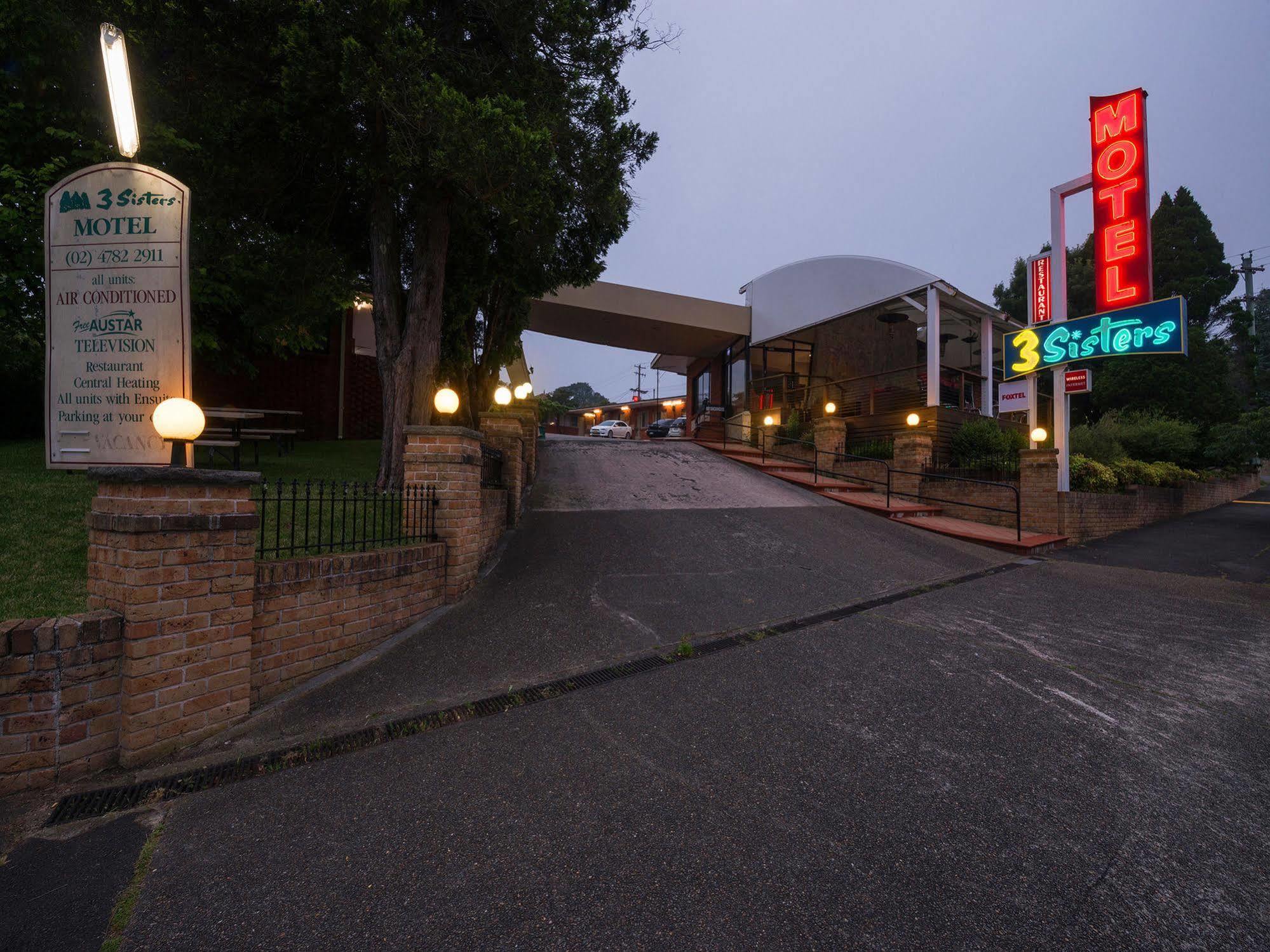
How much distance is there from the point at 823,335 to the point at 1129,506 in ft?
35.9

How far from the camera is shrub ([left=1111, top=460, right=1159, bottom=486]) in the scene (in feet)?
41.5

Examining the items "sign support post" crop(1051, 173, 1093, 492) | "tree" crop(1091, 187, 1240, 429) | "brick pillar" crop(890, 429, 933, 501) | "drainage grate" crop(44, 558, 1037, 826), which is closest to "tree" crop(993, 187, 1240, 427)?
"tree" crop(1091, 187, 1240, 429)

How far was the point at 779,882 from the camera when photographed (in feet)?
6.80

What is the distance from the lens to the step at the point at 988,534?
31.1 feet

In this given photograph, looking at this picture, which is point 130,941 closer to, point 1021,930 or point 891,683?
point 1021,930

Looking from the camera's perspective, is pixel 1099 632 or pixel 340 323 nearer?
pixel 1099 632

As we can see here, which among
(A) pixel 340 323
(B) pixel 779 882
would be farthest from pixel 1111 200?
(A) pixel 340 323

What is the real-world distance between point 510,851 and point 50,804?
2.17m

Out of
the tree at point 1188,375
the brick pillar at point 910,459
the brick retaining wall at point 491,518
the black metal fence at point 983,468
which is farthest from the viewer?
the tree at point 1188,375

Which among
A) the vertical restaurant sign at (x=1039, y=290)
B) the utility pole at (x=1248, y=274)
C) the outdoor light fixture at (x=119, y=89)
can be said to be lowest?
the outdoor light fixture at (x=119, y=89)

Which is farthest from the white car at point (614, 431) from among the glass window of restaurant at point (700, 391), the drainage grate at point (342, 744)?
the drainage grate at point (342, 744)

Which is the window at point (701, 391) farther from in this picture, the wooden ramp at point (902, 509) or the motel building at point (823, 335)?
the wooden ramp at point (902, 509)

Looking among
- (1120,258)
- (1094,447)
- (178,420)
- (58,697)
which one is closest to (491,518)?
(178,420)

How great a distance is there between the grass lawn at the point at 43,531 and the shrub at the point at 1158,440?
66.7 ft
